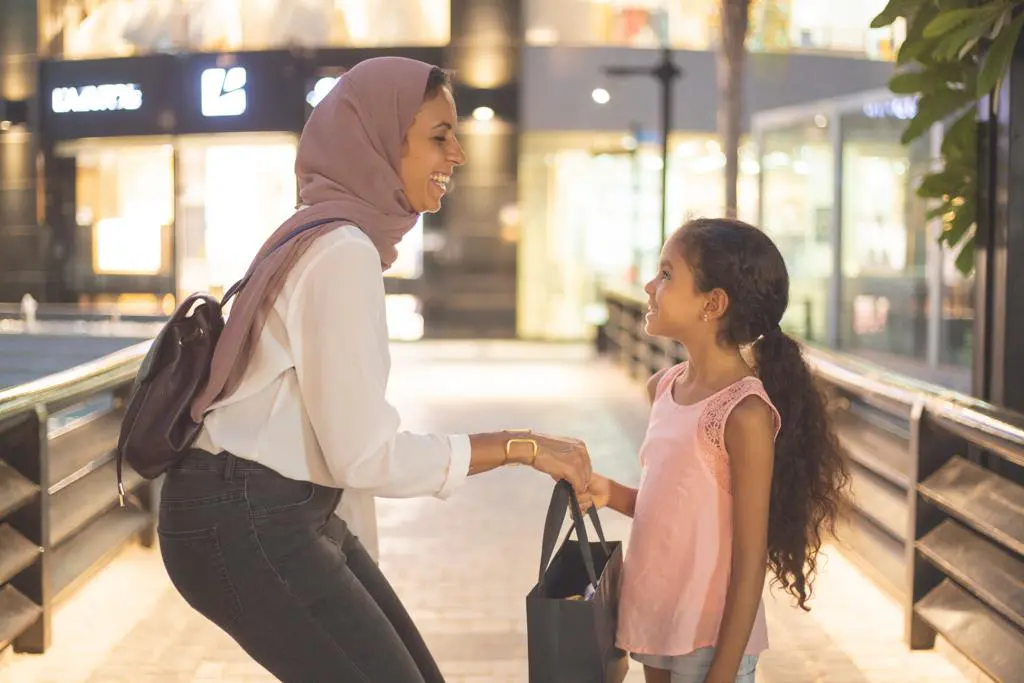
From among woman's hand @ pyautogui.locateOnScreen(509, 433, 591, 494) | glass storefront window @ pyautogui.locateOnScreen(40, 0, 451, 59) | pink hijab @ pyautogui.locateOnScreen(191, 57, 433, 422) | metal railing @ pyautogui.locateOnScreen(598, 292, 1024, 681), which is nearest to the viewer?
pink hijab @ pyautogui.locateOnScreen(191, 57, 433, 422)

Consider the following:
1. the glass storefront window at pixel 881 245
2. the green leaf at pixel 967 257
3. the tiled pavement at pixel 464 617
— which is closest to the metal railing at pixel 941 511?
the tiled pavement at pixel 464 617

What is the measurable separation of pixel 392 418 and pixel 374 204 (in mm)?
389

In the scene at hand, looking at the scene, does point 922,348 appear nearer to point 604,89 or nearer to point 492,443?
point 604,89

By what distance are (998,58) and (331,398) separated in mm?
2534

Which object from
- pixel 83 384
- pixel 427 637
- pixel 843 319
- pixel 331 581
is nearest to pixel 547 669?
pixel 331 581

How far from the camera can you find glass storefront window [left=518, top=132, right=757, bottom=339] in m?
25.2

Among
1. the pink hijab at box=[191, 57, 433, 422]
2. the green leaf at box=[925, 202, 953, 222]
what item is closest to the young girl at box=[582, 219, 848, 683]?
the pink hijab at box=[191, 57, 433, 422]

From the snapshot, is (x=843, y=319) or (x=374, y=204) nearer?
(x=374, y=204)

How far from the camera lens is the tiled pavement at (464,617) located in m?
4.97

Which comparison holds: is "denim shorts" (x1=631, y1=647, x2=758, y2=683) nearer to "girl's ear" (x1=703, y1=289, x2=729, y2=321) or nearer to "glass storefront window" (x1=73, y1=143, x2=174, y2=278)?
"girl's ear" (x1=703, y1=289, x2=729, y2=321)

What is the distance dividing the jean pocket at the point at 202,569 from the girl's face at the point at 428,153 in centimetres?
70

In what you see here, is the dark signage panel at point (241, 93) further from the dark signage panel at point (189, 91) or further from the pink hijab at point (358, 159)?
the pink hijab at point (358, 159)

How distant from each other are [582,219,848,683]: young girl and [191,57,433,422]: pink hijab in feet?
2.00

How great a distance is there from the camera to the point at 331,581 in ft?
7.75
